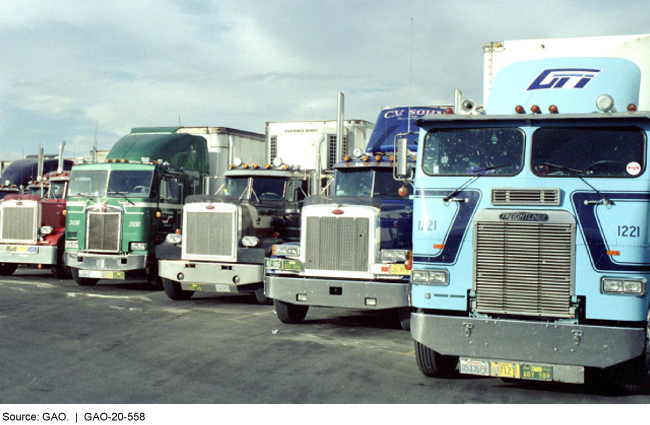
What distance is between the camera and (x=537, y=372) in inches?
264

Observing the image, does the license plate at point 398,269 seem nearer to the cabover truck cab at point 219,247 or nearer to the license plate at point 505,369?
the cabover truck cab at point 219,247

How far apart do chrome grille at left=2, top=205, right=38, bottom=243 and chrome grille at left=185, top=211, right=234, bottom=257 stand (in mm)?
5745

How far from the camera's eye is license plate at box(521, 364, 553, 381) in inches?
263

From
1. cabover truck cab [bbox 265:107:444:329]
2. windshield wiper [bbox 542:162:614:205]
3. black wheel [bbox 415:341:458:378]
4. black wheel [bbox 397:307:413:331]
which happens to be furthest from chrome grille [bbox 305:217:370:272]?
windshield wiper [bbox 542:162:614:205]

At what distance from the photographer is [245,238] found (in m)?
12.7

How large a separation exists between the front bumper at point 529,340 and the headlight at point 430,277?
1.13 feet

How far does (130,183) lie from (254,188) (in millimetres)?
3076

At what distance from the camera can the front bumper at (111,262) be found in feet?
48.8

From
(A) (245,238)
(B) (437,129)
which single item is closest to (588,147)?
(B) (437,129)

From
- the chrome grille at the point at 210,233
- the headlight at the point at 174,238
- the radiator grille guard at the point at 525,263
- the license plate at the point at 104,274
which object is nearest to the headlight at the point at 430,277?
the radiator grille guard at the point at 525,263

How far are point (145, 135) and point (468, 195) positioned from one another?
12.7 metres

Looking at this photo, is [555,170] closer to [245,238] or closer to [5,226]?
[245,238]

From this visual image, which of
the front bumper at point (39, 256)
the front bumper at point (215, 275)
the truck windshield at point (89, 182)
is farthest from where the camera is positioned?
the front bumper at point (39, 256)

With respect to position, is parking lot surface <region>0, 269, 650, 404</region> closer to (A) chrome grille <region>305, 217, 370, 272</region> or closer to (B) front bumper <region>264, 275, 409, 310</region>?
(B) front bumper <region>264, 275, 409, 310</region>
